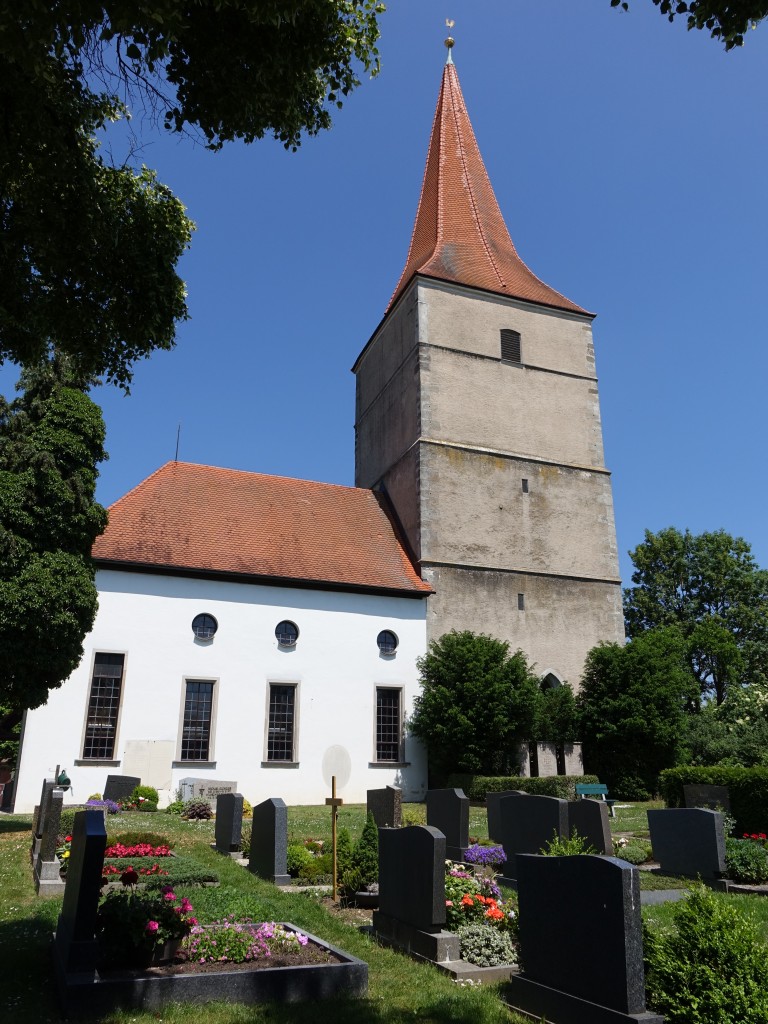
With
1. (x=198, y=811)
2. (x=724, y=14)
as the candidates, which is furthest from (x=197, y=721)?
(x=724, y=14)

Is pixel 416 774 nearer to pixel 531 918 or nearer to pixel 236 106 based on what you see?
pixel 531 918

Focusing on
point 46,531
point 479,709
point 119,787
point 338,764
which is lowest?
point 119,787

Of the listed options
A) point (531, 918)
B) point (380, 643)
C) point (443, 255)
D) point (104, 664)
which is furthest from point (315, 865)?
point (443, 255)

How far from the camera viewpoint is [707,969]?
459 centimetres

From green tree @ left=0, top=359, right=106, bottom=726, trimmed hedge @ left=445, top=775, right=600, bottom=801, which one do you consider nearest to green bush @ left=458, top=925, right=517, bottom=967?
green tree @ left=0, top=359, right=106, bottom=726

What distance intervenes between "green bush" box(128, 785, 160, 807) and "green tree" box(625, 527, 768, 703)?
101 feet

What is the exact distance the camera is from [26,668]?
48.4 ft

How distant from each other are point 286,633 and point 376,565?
11.7 ft

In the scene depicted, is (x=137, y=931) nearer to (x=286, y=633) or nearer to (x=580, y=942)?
(x=580, y=942)

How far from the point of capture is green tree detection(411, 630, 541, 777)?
20688 mm

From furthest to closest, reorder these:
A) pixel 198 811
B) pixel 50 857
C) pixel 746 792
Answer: pixel 198 811, pixel 746 792, pixel 50 857

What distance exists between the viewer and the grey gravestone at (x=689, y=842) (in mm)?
10336

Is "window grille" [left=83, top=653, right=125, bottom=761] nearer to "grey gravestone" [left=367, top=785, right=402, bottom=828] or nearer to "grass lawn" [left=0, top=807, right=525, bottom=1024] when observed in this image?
"grass lawn" [left=0, top=807, right=525, bottom=1024]

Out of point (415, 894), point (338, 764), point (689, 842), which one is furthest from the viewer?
point (338, 764)
